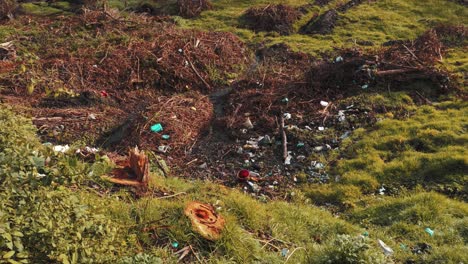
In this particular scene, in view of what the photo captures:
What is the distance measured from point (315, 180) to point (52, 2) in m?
14.4

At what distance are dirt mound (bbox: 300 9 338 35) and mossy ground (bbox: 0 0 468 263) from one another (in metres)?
5.43

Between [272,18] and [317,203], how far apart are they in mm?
9615

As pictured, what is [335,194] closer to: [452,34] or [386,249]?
[386,249]

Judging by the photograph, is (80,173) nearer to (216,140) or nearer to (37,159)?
(37,159)

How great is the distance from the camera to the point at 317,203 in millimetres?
5898

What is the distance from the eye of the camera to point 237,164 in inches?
272

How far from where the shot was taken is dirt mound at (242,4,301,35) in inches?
552

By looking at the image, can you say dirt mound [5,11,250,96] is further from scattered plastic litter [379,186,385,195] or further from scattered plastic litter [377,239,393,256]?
scattered plastic litter [377,239,393,256]

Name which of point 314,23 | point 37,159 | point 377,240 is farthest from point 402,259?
point 314,23

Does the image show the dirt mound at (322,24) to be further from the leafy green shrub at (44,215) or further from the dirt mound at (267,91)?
the leafy green shrub at (44,215)

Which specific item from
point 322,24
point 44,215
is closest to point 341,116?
point 44,215

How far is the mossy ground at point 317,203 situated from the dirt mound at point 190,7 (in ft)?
28.9

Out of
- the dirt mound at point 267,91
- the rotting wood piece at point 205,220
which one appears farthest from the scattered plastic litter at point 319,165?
the rotting wood piece at point 205,220

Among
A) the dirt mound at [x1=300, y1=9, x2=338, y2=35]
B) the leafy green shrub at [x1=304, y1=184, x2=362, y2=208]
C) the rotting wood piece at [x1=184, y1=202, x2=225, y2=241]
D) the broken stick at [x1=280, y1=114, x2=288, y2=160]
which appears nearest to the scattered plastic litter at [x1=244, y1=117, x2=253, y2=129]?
the broken stick at [x1=280, y1=114, x2=288, y2=160]
